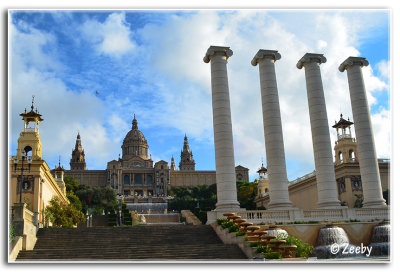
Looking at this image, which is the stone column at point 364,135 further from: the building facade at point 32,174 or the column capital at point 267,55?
the building facade at point 32,174

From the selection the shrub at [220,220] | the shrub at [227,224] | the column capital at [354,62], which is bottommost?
the shrub at [227,224]

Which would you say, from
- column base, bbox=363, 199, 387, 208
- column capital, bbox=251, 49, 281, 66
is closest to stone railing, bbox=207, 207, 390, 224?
column base, bbox=363, 199, 387, 208

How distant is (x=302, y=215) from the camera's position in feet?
126

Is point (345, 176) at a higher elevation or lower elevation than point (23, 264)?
higher

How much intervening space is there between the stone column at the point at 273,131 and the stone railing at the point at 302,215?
167cm

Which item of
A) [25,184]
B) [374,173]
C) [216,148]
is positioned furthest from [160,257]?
[25,184]

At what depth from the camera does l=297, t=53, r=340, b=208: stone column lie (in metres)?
42.0

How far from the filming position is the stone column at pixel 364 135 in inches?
1705

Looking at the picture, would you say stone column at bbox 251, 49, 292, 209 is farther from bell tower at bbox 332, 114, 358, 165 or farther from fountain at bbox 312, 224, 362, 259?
bell tower at bbox 332, 114, 358, 165

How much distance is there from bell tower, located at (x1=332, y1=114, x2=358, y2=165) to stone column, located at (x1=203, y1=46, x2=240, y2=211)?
38.0 meters

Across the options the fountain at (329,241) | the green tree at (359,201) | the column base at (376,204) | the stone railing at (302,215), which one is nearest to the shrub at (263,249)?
the fountain at (329,241)

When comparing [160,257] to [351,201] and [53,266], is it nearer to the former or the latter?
[53,266]

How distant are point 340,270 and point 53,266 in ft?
43.3

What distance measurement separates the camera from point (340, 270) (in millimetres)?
21484
